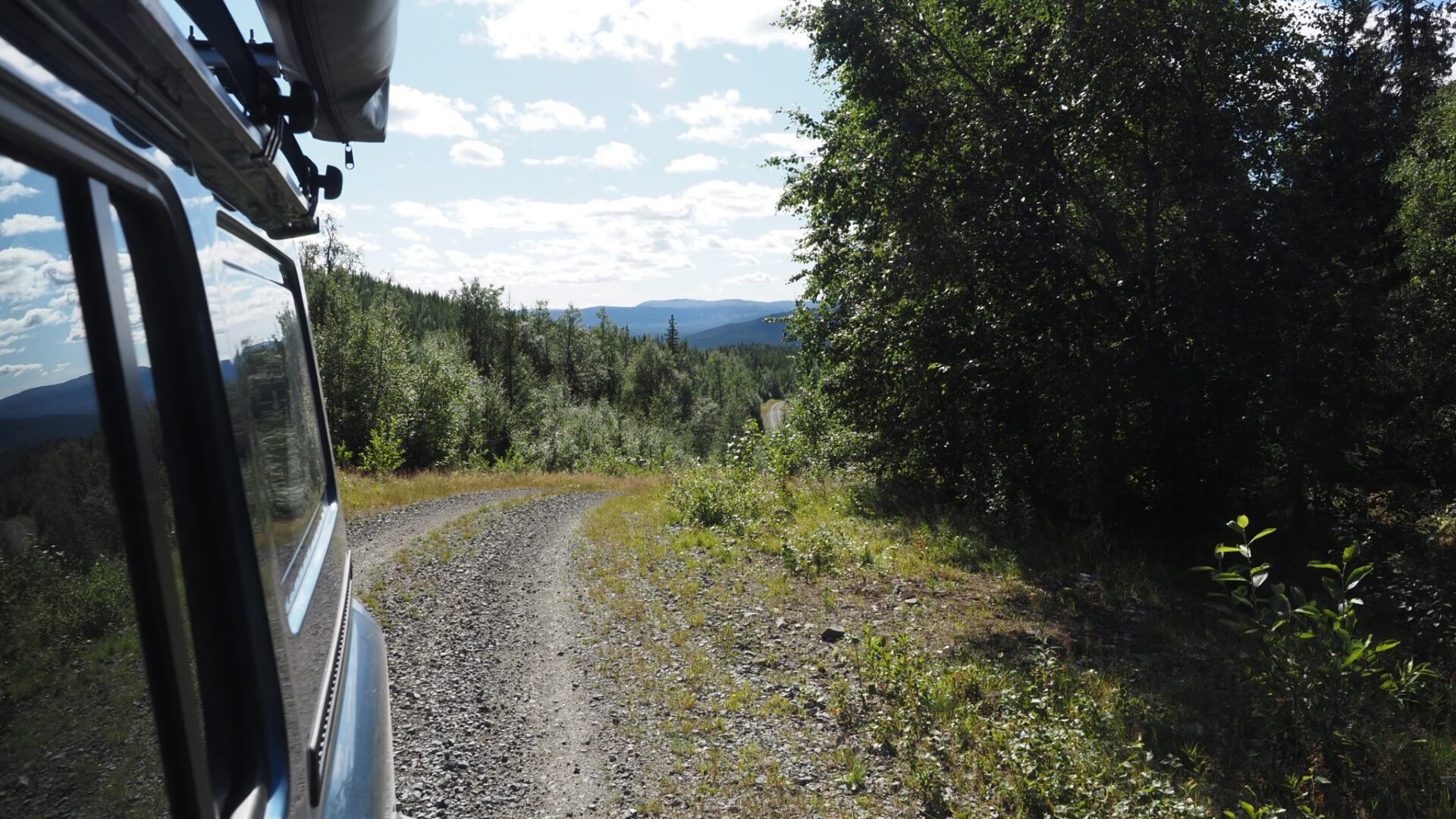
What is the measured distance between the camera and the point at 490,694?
5.57 metres

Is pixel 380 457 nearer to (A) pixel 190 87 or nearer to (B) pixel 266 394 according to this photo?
(B) pixel 266 394

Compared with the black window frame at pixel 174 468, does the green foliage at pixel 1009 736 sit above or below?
below

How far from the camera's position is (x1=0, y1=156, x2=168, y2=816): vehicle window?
0.71 m

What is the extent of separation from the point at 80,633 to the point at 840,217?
35.5ft

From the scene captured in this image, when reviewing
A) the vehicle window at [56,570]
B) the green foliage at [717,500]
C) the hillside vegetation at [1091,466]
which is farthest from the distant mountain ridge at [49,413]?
the green foliage at [717,500]

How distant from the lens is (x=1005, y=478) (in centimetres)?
1166

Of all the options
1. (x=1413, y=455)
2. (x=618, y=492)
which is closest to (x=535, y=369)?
(x=618, y=492)

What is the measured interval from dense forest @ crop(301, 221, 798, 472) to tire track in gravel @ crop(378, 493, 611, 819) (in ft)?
28.5

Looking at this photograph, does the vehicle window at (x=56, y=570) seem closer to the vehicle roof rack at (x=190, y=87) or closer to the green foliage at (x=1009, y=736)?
the vehicle roof rack at (x=190, y=87)

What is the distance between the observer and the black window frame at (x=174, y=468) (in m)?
0.85

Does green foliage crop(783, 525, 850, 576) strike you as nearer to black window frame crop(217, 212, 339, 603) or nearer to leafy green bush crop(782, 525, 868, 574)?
leafy green bush crop(782, 525, 868, 574)

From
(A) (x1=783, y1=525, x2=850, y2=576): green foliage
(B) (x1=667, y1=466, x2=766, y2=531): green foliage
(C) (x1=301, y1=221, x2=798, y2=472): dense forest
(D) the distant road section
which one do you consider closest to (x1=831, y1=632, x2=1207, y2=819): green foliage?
(A) (x1=783, y1=525, x2=850, y2=576): green foliage

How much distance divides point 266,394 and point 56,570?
3.49 feet

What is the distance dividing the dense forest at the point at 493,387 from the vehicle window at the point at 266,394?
13.3 metres
